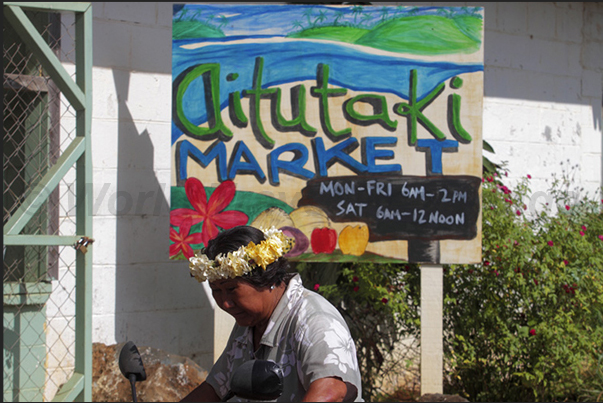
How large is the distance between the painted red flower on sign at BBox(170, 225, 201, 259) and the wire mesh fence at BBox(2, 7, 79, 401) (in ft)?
2.61

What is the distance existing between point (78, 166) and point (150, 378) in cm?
138

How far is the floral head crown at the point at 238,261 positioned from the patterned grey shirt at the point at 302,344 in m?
0.15

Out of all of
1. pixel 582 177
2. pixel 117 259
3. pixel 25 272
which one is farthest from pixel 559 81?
pixel 25 272

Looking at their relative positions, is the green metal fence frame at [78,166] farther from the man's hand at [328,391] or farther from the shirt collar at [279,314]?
the man's hand at [328,391]

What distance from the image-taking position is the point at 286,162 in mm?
→ 3736

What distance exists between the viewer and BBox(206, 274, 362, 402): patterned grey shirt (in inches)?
67.8

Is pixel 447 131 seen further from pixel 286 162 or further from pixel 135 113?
pixel 135 113

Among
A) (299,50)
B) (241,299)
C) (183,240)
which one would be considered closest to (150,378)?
(183,240)

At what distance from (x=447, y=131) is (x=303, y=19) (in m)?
1.08

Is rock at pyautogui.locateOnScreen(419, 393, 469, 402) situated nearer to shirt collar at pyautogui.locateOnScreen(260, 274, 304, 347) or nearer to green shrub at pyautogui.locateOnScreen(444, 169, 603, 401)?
green shrub at pyautogui.locateOnScreen(444, 169, 603, 401)

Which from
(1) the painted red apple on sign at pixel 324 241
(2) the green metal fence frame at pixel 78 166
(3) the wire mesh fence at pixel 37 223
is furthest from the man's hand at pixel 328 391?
(3) the wire mesh fence at pixel 37 223

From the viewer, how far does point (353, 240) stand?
3695 millimetres

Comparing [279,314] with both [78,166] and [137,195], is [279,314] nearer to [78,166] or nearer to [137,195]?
[78,166]

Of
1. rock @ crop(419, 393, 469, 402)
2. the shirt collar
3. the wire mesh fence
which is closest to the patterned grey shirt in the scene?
the shirt collar
